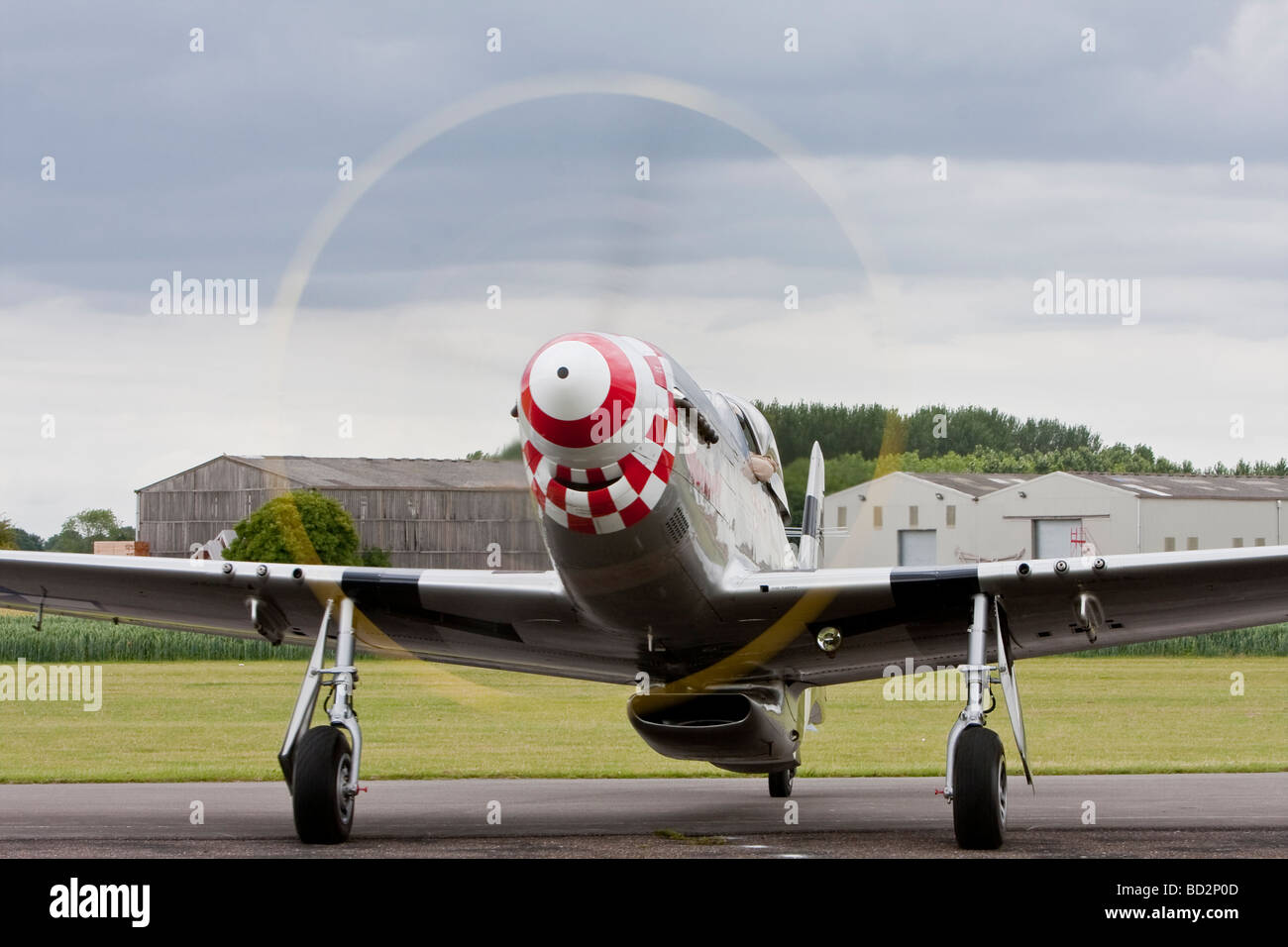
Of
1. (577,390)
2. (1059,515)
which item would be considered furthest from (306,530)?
(1059,515)

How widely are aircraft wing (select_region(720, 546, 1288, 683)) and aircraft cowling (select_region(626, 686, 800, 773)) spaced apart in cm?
44

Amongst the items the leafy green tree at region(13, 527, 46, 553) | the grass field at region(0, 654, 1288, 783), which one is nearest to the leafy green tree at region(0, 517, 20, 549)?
the leafy green tree at region(13, 527, 46, 553)

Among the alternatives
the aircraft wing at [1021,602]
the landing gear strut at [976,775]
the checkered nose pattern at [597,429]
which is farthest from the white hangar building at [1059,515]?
the checkered nose pattern at [597,429]

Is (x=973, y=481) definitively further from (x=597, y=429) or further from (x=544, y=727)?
(x=597, y=429)

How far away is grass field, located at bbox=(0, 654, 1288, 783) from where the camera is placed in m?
22.0

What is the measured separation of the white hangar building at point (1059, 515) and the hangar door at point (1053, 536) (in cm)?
5

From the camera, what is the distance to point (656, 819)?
46.4 ft

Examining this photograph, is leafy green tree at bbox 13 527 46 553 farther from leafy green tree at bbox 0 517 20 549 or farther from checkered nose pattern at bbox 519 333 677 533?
checkered nose pattern at bbox 519 333 677 533

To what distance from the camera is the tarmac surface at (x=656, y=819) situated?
431 inches

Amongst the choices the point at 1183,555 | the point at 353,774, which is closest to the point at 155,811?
the point at 353,774

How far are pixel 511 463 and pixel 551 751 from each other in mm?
14718

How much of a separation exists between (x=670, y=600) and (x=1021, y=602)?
3042 mm

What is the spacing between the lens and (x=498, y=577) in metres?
12.3
